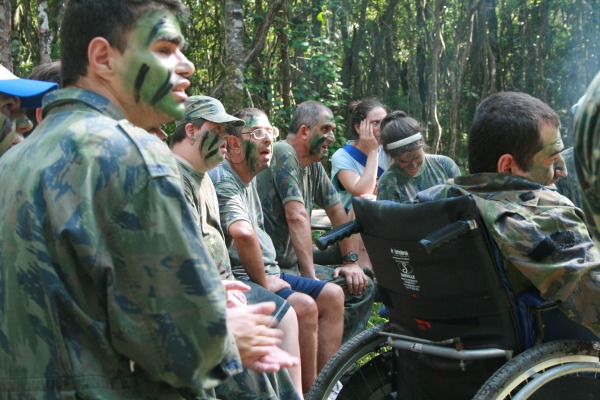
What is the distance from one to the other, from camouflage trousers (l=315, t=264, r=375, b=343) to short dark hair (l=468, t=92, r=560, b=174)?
221 cm

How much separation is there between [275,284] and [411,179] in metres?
1.38

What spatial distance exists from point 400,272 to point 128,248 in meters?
1.71

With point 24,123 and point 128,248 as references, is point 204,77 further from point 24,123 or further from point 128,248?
point 128,248

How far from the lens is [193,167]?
3.95 metres

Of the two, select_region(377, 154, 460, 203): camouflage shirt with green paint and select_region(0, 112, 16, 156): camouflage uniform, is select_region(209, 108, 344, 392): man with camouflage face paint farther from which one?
select_region(0, 112, 16, 156): camouflage uniform

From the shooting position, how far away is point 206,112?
4160 mm

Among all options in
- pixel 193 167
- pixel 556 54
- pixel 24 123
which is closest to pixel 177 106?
pixel 24 123

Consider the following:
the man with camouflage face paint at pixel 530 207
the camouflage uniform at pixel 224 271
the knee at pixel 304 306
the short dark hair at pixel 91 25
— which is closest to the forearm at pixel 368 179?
the knee at pixel 304 306

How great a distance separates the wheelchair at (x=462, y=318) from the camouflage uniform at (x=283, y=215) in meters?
1.84

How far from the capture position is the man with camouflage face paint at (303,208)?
16.6 feet

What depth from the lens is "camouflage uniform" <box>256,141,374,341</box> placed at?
512cm

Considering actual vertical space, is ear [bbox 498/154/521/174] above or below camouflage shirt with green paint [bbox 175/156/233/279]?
above

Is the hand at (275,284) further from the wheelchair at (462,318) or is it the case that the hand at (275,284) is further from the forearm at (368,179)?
the forearm at (368,179)

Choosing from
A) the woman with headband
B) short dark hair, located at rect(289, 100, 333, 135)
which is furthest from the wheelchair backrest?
short dark hair, located at rect(289, 100, 333, 135)
